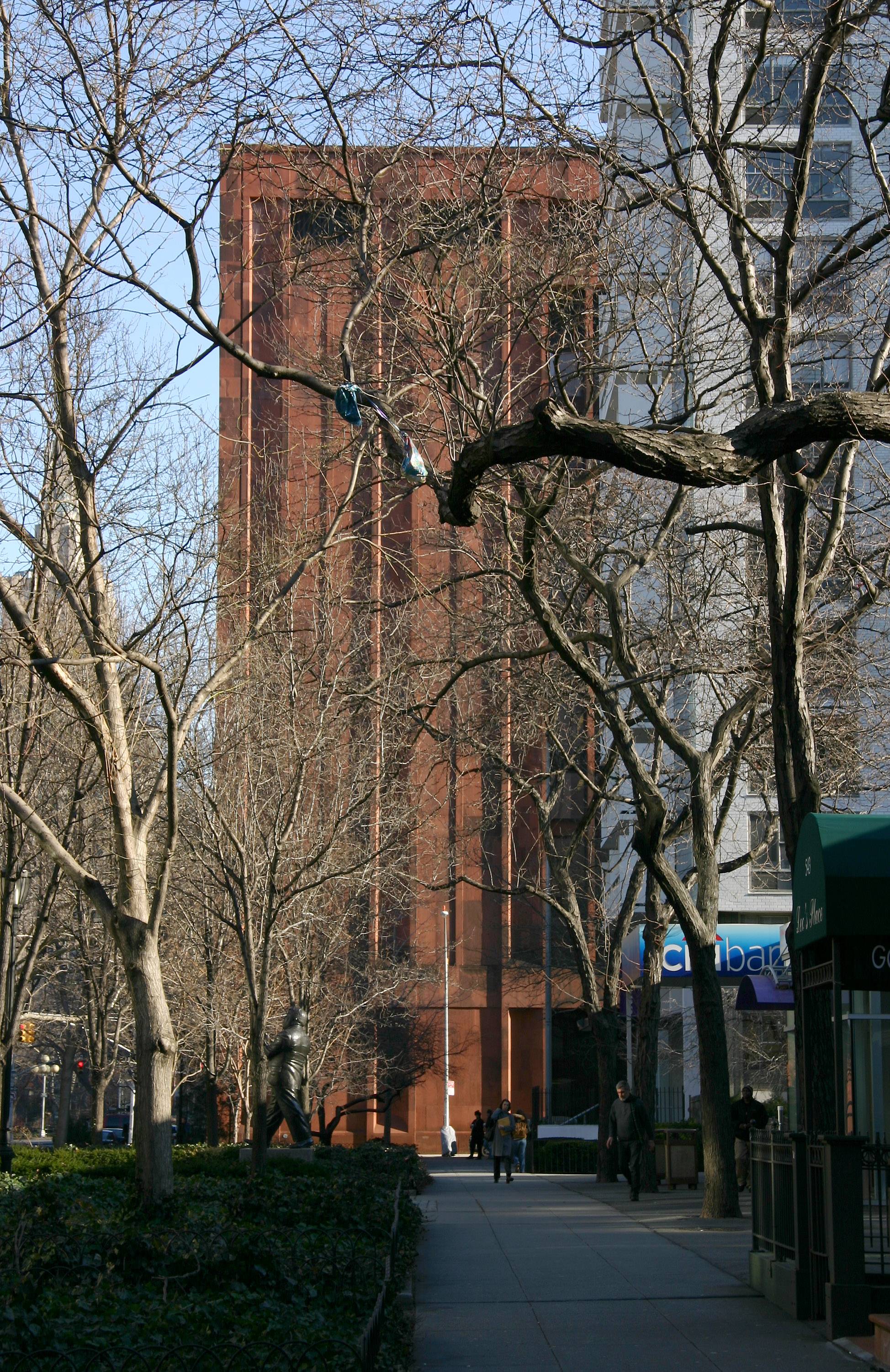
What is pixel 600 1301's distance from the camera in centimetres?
1092

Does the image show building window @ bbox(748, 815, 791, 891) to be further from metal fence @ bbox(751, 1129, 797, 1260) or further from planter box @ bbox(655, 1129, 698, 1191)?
metal fence @ bbox(751, 1129, 797, 1260)

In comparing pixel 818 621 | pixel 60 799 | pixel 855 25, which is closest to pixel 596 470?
pixel 818 621

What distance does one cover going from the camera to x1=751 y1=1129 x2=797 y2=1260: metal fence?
10.2 meters

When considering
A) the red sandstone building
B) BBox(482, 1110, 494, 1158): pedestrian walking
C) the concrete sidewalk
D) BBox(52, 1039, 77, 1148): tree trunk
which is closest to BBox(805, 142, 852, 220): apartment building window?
the red sandstone building

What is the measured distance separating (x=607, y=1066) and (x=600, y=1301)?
53.9 feet

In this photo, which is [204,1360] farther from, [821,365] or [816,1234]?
[821,365]

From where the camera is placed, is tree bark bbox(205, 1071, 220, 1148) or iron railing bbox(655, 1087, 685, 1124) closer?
tree bark bbox(205, 1071, 220, 1148)

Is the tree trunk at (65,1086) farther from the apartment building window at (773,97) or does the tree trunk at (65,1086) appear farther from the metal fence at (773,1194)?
the metal fence at (773,1194)

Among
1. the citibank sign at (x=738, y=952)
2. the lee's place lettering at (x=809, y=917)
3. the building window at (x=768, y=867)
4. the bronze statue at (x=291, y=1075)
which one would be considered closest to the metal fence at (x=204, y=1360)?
the lee's place lettering at (x=809, y=917)

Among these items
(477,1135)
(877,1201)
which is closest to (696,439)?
(877,1201)

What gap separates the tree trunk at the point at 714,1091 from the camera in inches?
653

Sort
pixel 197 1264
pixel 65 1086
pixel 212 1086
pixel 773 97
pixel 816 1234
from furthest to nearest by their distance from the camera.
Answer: pixel 65 1086
pixel 212 1086
pixel 773 97
pixel 816 1234
pixel 197 1264

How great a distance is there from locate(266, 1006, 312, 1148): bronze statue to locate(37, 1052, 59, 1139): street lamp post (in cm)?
4410

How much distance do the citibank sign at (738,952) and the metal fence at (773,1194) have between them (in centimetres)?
1817
